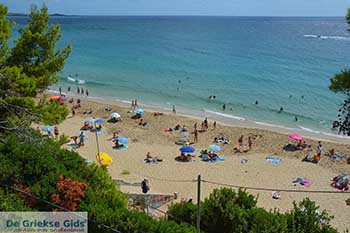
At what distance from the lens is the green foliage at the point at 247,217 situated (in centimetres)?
1063

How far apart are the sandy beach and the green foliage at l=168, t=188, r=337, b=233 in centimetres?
725

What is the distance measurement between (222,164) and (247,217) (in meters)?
13.5

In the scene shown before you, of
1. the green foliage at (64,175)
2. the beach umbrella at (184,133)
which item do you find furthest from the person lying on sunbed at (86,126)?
the green foliage at (64,175)

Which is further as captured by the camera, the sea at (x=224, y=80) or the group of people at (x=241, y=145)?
the sea at (x=224, y=80)

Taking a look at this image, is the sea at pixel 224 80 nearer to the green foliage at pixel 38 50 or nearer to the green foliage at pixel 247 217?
the green foliage at pixel 247 217

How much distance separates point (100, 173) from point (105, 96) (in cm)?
3236

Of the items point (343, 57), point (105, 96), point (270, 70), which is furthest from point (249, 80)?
point (343, 57)

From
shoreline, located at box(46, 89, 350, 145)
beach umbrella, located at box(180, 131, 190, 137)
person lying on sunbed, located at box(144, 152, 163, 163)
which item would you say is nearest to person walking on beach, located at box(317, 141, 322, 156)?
shoreline, located at box(46, 89, 350, 145)

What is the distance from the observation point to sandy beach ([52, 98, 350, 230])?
20203mm

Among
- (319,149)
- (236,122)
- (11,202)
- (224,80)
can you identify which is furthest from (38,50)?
(224,80)

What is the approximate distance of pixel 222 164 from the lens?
24.5 metres

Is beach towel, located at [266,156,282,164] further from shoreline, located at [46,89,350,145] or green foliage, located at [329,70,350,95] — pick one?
green foliage, located at [329,70,350,95]

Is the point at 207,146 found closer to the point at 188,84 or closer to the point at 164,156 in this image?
the point at 164,156

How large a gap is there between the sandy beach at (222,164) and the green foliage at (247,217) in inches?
286
